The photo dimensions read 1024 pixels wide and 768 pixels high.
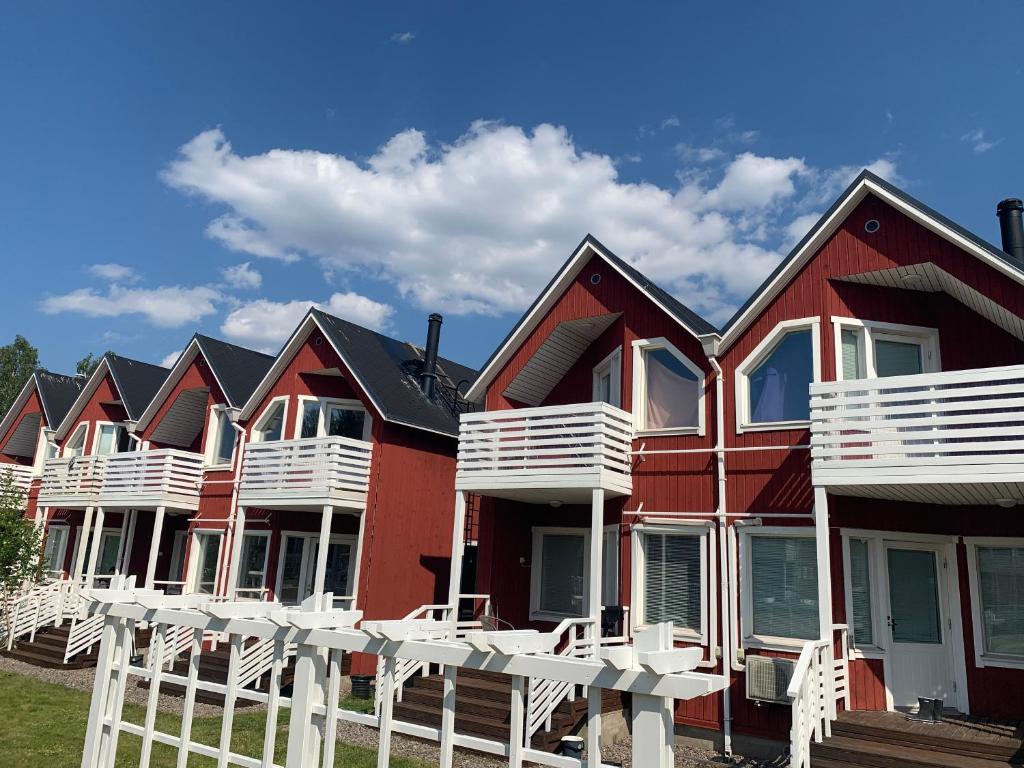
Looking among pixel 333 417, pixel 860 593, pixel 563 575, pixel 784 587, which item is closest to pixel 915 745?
pixel 860 593

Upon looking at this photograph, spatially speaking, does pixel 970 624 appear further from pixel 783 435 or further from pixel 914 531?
pixel 783 435

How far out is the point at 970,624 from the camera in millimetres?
11453

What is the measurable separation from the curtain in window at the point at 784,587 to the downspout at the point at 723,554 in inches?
17.2

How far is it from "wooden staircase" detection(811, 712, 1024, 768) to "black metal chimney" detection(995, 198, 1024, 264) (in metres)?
8.17

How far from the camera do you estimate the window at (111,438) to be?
87.3 feet

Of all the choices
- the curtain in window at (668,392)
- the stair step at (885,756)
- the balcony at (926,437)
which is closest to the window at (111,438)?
the curtain in window at (668,392)

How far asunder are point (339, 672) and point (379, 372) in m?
15.0

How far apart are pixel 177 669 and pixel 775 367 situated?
14644 millimetres

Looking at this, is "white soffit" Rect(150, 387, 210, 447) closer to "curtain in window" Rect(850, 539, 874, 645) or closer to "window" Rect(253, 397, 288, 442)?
"window" Rect(253, 397, 288, 442)

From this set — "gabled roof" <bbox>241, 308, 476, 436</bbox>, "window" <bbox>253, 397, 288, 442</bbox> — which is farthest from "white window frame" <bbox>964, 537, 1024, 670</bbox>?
"window" <bbox>253, 397, 288, 442</bbox>

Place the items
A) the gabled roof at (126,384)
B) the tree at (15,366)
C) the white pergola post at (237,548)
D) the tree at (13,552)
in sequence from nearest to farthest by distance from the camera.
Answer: the white pergola post at (237,548)
the tree at (13,552)
the gabled roof at (126,384)
the tree at (15,366)

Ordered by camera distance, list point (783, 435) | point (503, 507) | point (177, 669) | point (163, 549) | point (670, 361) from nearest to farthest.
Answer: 1. point (783, 435)
2. point (670, 361)
3. point (503, 507)
4. point (177, 669)
5. point (163, 549)

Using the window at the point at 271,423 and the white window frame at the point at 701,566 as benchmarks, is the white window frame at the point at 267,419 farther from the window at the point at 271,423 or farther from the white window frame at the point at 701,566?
the white window frame at the point at 701,566

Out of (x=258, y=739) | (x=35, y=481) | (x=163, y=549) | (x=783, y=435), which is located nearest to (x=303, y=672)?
(x=258, y=739)
